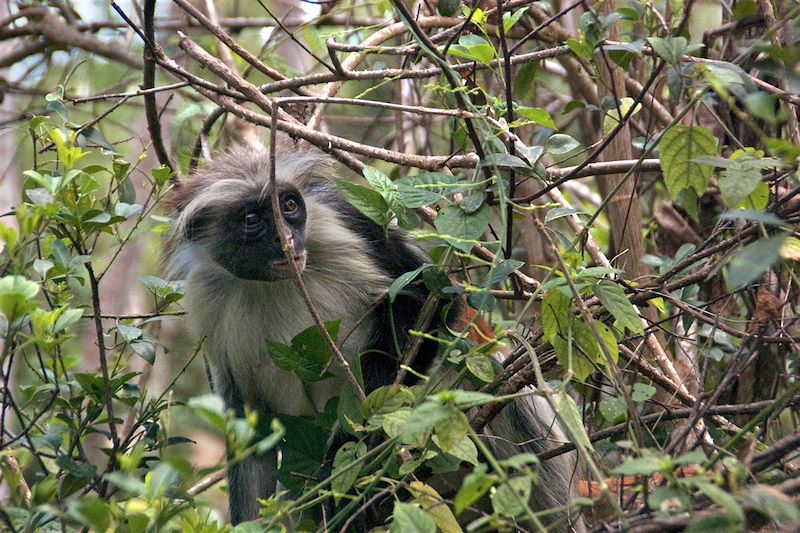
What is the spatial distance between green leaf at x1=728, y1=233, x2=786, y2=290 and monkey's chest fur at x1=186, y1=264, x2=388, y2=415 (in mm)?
2422

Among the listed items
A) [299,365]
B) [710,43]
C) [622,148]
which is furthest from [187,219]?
[710,43]

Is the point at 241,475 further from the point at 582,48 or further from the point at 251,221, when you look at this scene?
the point at 582,48

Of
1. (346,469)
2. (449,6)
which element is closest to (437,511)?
(346,469)

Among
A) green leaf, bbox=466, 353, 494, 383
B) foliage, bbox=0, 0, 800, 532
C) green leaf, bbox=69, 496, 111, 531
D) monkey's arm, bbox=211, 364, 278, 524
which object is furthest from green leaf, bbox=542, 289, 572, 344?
monkey's arm, bbox=211, 364, 278, 524

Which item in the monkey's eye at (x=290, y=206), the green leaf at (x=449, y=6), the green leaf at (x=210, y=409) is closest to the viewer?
the green leaf at (x=210, y=409)

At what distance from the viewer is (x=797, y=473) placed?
2.04m

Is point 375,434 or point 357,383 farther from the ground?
point 357,383

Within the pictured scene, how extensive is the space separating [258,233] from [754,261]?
2.63 metres

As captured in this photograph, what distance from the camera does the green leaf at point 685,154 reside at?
96.0 inches

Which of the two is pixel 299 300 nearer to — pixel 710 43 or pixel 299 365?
pixel 299 365

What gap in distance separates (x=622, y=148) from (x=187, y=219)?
204cm

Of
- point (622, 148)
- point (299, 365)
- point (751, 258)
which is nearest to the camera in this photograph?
point (751, 258)

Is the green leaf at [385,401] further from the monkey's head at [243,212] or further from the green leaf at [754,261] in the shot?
the green leaf at [754,261]

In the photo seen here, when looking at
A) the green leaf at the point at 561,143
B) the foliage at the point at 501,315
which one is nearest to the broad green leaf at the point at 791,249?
the foliage at the point at 501,315
